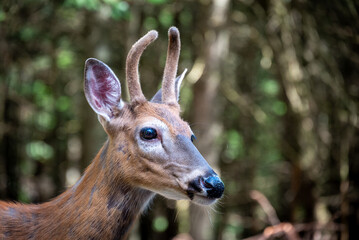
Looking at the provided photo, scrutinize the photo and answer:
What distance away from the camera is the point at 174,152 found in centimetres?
366

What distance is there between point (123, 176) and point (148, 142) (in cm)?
32

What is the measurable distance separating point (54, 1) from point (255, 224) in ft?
21.4

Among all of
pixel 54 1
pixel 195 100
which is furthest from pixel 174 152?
pixel 54 1

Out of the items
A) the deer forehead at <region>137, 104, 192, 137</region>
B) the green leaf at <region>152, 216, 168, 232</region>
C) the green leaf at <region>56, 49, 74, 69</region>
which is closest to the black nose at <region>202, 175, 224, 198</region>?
the deer forehead at <region>137, 104, 192, 137</region>

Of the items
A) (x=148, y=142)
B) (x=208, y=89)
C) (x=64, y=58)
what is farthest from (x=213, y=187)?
(x=64, y=58)

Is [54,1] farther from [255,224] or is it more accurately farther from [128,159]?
[255,224]

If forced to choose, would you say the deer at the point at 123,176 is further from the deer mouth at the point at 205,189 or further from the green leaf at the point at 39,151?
the green leaf at the point at 39,151

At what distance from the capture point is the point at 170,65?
13.6 ft

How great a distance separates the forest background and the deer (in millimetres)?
1185

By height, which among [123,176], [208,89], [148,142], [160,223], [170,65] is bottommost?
[160,223]

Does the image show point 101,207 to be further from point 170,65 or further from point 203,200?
point 170,65

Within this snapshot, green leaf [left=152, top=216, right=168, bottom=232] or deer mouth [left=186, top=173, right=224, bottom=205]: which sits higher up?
deer mouth [left=186, top=173, right=224, bottom=205]

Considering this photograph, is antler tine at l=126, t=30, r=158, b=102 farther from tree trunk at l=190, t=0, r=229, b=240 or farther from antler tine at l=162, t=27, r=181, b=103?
tree trunk at l=190, t=0, r=229, b=240

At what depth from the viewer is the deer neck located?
3.58m
